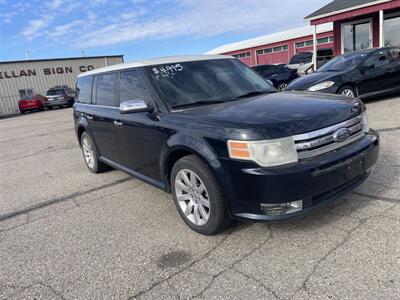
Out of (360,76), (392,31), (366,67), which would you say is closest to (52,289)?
(360,76)

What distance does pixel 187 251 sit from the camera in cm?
332

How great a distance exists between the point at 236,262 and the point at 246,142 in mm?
1047

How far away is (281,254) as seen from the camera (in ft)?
10.1

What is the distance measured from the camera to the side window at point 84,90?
5.92 meters

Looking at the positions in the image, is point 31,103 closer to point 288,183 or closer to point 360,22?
point 360,22

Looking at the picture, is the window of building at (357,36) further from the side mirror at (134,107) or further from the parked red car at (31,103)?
the parked red car at (31,103)

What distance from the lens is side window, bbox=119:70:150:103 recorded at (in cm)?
418

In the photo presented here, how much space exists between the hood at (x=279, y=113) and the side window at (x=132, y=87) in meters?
0.73

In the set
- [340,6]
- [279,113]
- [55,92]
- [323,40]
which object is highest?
[340,6]

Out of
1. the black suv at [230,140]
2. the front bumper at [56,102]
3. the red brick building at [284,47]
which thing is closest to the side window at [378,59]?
the black suv at [230,140]

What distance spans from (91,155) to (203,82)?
2.96m

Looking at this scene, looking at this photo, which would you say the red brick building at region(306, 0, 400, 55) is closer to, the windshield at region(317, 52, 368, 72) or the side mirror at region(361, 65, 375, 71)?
the windshield at region(317, 52, 368, 72)

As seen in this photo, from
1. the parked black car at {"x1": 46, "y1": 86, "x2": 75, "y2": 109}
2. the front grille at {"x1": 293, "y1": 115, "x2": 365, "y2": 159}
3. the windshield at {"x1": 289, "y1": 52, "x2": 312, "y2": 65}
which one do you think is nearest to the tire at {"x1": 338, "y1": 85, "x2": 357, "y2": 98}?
the front grille at {"x1": 293, "y1": 115, "x2": 365, "y2": 159}

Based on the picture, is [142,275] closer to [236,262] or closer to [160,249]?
[160,249]
